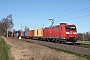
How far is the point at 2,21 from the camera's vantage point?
442ft

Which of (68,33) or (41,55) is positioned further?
(68,33)

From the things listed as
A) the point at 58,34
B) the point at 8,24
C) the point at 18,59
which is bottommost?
the point at 18,59

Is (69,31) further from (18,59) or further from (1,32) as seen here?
(1,32)

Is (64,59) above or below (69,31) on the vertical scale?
below

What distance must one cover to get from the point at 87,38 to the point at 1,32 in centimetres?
7782

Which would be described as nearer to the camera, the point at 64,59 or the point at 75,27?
the point at 64,59

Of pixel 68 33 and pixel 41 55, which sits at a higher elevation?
pixel 68 33

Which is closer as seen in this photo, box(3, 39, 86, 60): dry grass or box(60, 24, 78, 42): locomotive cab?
box(3, 39, 86, 60): dry grass

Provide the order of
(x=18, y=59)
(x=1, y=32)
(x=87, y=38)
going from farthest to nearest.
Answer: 1. (x=1, y=32)
2. (x=87, y=38)
3. (x=18, y=59)

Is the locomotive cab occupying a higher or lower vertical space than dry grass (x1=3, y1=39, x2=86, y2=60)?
higher

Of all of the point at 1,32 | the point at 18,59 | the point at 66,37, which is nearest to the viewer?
the point at 18,59

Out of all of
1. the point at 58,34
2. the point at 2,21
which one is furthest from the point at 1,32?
the point at 58,34

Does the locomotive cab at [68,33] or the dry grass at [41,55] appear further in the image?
the locomotive cab at [68,33]

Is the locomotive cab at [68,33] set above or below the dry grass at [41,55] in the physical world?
above
